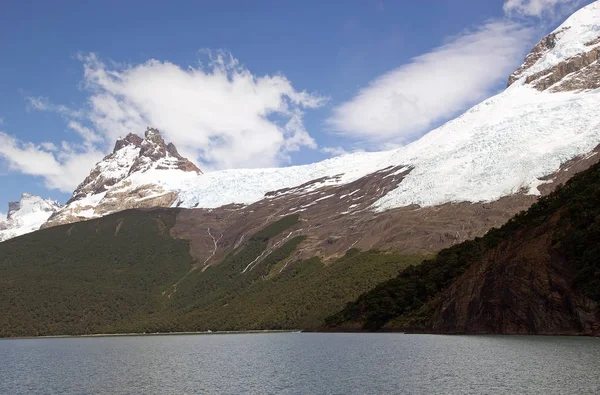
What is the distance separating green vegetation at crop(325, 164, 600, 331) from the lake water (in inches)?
536

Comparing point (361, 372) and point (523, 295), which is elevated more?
point (523, 295)

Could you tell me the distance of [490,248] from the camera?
121250mm

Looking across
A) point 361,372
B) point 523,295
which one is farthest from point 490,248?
point 361,372

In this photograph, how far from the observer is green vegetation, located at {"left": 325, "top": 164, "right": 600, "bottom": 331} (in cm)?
8481

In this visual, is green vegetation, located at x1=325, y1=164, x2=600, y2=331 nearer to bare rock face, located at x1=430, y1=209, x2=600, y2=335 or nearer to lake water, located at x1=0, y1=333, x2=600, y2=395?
bare rock face, located at x1=430, y1=209, x2=600, y2=335

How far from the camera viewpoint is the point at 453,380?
5456 cm

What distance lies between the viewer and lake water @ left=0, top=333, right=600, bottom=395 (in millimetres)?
51906

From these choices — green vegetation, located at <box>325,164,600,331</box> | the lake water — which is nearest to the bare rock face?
green vegetation, located at <box>325,164,600,331</box>

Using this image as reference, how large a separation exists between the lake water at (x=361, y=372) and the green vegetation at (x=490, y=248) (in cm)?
1360

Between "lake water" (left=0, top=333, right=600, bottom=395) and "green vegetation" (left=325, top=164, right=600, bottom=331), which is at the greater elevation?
"green vegetation" (left=325, top=164, right=600, bottom=331)

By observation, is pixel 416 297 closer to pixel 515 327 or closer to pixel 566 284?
pixel 515 327

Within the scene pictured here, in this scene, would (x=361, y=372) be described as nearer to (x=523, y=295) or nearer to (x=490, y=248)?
(x=523, y=295)

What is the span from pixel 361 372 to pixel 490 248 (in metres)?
65.5

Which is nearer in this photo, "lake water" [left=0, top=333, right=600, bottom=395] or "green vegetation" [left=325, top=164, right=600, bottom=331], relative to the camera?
"lake water" [left=0, top=333, right=600, bottom=395]
